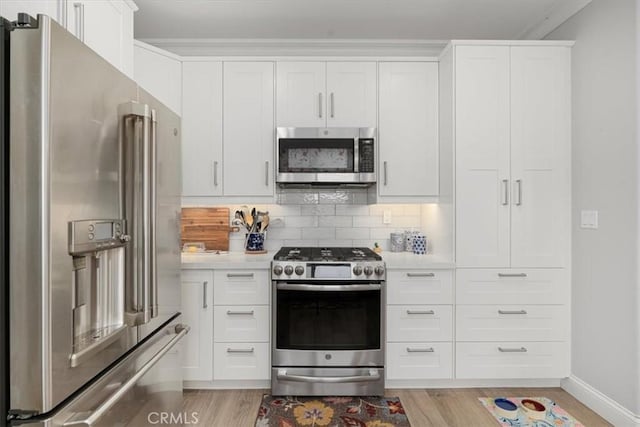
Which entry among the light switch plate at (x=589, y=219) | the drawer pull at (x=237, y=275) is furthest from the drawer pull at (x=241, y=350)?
the light switch plate at (x=589, y=219)

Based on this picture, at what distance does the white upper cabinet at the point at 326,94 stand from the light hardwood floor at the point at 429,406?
1997mm

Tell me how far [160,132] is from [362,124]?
1755mm

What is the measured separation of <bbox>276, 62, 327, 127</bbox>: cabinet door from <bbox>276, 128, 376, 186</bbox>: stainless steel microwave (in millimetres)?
145

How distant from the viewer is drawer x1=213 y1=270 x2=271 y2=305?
2.67 m

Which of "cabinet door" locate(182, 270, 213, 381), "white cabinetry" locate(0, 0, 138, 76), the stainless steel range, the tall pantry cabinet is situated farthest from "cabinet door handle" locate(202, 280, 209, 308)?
the tall pantry cabinet

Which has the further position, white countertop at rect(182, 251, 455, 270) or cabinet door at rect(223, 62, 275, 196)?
cabinet door at rect(223, 62, 275, 196)

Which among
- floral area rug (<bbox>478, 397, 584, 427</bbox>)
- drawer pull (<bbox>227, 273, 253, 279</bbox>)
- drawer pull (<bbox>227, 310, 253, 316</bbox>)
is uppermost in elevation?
drawer pull (<bbox>227, 273, 253, 279</bbox>)

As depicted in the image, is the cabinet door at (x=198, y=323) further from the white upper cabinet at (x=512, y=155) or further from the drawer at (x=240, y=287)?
the white upper cabinet at (x=512, y=155)

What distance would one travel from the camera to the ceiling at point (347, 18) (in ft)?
8.80

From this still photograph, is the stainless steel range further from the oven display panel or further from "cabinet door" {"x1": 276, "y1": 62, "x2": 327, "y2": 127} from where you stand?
"cabinet door" {"x1": 276, "y1": 62, "x2": 327, "y2": 127}

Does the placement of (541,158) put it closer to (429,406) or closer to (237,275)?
(429,406)

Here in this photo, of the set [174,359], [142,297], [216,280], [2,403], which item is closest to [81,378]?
[2,403]

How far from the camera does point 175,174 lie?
175 cm

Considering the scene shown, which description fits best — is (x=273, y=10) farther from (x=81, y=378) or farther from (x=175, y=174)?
(x=81, y=378)
